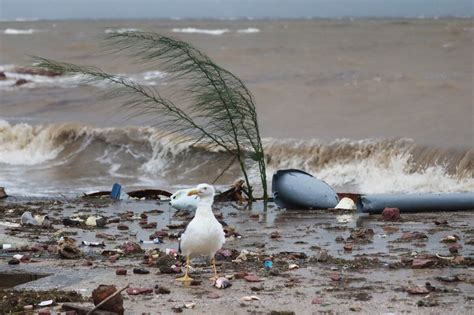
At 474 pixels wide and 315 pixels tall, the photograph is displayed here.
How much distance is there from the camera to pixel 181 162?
16.1 metres

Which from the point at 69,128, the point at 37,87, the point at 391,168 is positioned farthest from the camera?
the point at 37,87

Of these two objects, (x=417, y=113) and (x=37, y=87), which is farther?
(x=37, y=87)

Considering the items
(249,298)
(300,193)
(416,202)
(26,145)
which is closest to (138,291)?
(249,298)

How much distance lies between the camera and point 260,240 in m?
8.34

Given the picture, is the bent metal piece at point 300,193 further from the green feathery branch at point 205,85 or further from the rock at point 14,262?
the rock at point 14,262

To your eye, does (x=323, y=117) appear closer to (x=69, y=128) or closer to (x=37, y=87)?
(x=69, y=128)

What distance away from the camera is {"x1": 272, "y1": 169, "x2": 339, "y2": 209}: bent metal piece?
10094 mm

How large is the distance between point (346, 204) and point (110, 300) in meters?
4.92

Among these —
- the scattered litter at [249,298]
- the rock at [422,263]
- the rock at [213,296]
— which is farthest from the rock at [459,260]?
the rock at [213,296]

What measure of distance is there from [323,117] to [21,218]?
496 inches

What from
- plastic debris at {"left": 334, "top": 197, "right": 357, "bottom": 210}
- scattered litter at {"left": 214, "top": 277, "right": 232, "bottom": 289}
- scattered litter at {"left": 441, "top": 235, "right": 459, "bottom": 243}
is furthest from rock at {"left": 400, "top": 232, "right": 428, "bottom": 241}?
scattered litter at {"left": 214, "top": 277, "right": 232, "bottom": 289}

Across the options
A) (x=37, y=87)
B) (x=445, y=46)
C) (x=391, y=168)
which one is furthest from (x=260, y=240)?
(x=445, y=46)

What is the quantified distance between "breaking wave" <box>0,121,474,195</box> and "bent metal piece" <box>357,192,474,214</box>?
12.1ft

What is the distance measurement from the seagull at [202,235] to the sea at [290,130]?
21.1 feet
